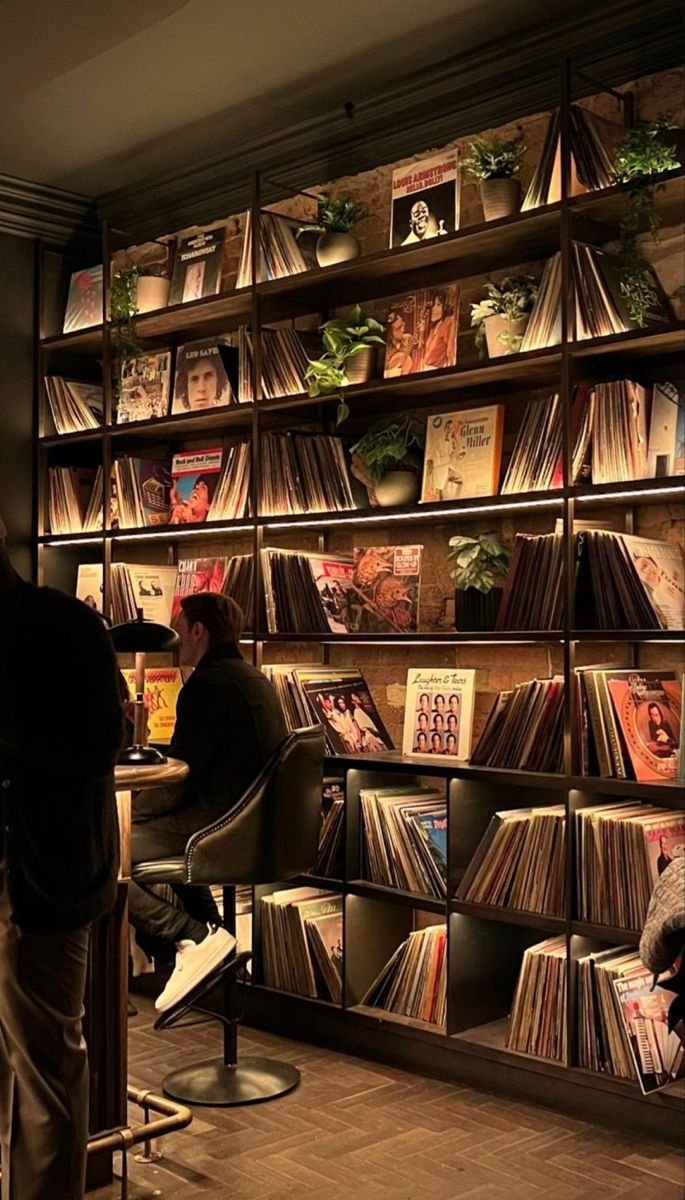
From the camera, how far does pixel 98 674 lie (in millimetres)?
2578

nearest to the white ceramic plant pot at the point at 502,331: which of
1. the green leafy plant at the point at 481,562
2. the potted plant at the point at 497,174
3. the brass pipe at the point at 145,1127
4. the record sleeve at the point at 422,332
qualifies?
the record sleeve at the point at 422,332

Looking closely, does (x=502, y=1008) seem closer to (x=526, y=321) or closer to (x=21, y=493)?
(x=526, y=321)

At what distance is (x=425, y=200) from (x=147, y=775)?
2192 millimetres

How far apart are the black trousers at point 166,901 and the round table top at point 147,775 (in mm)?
548

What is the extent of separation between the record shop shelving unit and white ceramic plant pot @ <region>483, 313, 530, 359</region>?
0.21 feet

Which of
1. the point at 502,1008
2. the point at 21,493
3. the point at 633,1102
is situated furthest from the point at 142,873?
the point at 21,493

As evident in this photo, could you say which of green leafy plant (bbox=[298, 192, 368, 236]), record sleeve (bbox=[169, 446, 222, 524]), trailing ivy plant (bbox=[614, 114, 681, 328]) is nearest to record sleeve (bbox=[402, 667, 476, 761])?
record sleeve (bbox=[169, 446, 222, 524])

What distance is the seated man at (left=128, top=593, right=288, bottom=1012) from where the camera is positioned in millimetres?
3828

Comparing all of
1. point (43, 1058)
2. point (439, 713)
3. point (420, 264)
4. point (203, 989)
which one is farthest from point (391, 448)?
point (43, 1058)

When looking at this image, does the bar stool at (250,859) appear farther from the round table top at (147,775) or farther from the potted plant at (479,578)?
the potted plant at (479,578)

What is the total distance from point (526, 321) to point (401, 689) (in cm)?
139

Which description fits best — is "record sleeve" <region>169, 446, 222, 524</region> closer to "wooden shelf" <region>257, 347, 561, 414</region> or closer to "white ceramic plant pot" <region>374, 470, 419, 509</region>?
"wooden shelf" <region>257, 347, 561, 414</region>

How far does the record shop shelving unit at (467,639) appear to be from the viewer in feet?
11.9

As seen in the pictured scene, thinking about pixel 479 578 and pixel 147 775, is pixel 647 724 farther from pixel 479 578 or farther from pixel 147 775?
pixel 147 775
